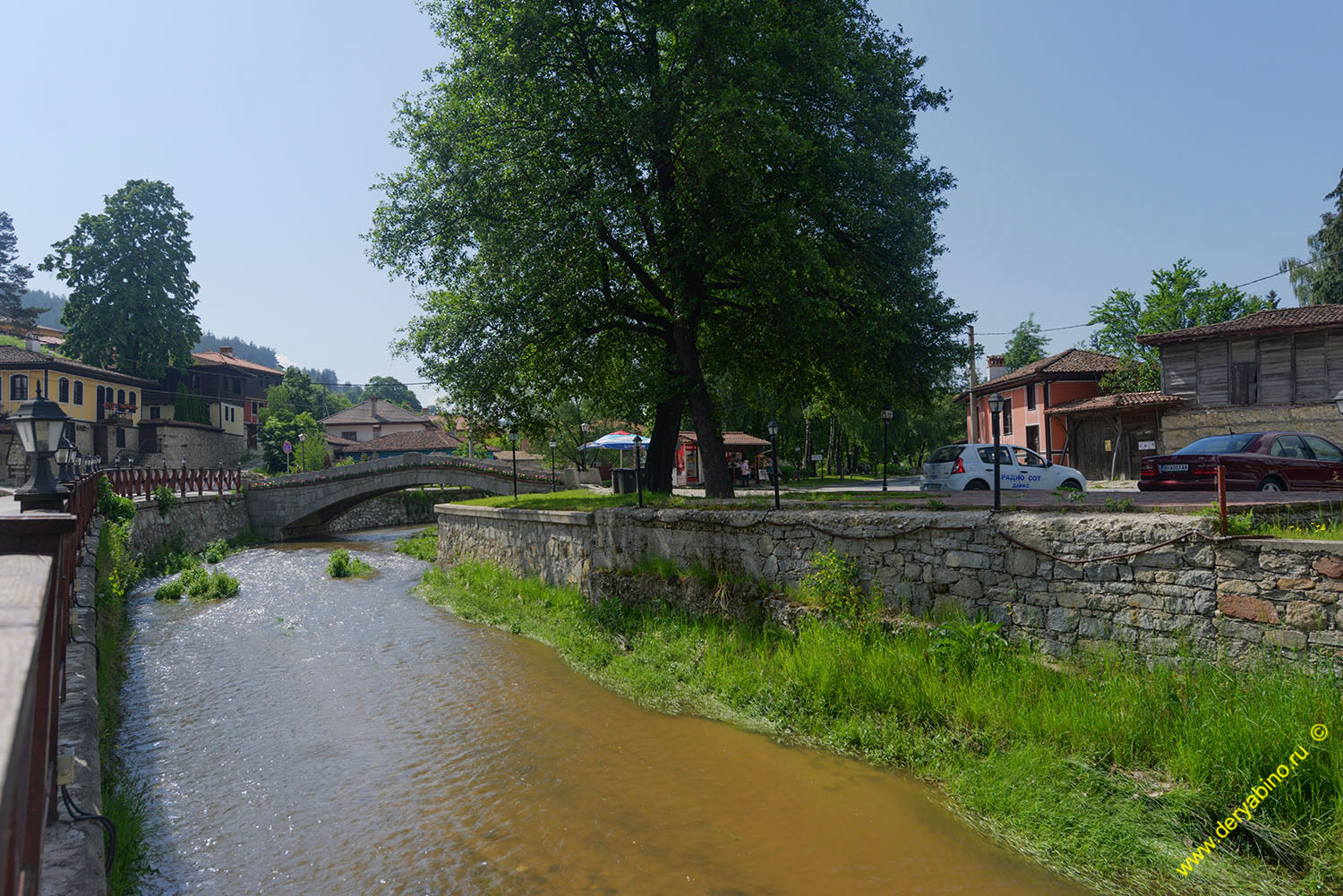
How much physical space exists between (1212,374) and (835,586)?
2700cm

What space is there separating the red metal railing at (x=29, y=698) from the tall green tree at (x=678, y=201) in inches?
413

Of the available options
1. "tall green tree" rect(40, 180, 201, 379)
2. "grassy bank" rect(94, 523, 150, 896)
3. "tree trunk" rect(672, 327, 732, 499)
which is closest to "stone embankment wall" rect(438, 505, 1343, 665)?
"tree trunk" rect(672, 327, 732, 499)

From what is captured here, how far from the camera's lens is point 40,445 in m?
8.31

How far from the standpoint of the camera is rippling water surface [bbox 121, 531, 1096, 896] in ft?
18.2

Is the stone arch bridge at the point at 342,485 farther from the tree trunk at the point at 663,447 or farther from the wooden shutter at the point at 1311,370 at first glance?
the wooden shutter at the point at 1311,370

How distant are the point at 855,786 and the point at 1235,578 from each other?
12.1 feet

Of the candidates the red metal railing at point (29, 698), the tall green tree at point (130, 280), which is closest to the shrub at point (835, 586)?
the red metal railing at point (29, 698)

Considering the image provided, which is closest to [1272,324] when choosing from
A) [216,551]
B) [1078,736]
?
[1078,736]

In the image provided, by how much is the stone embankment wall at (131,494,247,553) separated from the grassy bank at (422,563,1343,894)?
19.7 metres

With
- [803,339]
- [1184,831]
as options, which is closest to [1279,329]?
[803,339]

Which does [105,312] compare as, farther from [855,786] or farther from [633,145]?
[855,786]

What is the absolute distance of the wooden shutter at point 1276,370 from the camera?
1075 inches

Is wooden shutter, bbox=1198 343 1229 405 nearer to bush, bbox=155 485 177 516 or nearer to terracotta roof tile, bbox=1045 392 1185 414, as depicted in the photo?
terracotta roof tile, bbox=1045 392 1185 414

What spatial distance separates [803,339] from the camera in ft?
44.8
